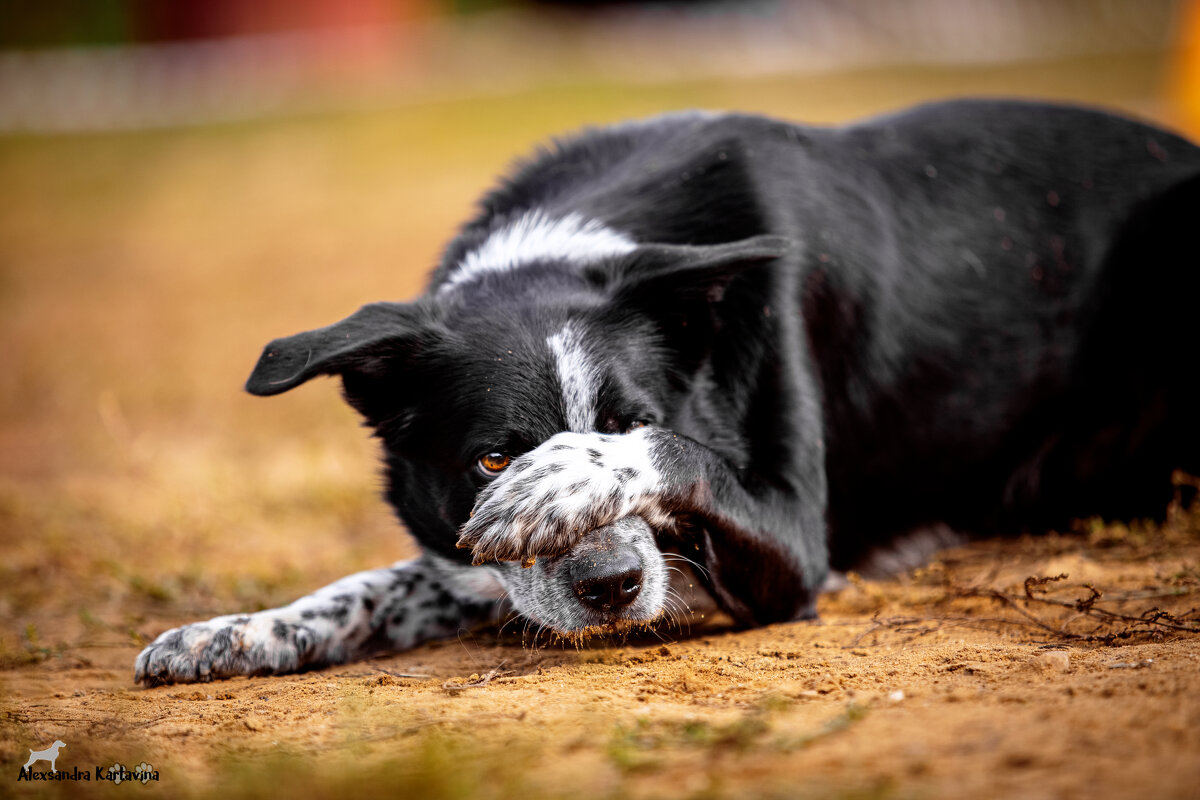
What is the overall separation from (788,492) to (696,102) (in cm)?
1314

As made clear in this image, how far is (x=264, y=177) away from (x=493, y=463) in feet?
39.7

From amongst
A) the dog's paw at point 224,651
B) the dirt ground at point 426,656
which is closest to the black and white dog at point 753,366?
the dog's paw at point 224,651

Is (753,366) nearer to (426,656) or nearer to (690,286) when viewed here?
(690,286)

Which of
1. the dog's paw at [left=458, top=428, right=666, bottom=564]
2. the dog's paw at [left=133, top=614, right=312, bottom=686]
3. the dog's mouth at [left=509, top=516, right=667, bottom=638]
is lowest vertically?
the dog's paw at [left=133, top=614, right=312, bottom=686]

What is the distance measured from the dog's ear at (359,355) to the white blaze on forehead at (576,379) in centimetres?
37

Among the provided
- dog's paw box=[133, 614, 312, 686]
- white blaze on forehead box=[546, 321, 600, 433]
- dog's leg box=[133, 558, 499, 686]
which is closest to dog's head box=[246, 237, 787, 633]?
white blaze on forehead box=[546, 321, 600, 433]

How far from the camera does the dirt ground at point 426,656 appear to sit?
1.80 metres

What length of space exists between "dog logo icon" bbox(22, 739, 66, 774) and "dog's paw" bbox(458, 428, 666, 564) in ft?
3.24

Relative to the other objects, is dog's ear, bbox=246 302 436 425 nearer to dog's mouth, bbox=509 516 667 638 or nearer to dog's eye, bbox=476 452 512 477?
dog's eye, bbox=476 452 512 477

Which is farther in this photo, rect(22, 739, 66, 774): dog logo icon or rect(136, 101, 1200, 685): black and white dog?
rect(136, 101, 1200, 685): black and white dog

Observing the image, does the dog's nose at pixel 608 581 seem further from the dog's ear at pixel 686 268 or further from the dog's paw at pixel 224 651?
the dog's paw at pixel 224 651

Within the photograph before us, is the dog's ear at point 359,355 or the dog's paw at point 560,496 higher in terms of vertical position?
the dog's ear at point 359,355

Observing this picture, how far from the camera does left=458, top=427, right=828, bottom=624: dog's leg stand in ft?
8.54

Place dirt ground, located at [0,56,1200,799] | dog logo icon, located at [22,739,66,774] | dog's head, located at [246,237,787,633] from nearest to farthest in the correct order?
1. dirt ground, located at [0,56,1200,799]
2. dog logo icon, located at [22,739,66,774]
3. dog's head, located at [246,237,787,633]
